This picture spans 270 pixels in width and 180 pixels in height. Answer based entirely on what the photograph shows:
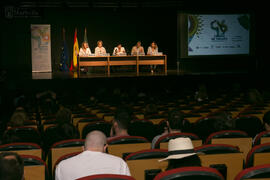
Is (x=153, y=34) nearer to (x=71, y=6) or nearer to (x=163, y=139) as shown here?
(x=71, y=6)

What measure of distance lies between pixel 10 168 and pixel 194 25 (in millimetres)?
15284

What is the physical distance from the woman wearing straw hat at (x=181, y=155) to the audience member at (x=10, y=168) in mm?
987

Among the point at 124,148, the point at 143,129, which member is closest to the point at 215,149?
the point at 124,148

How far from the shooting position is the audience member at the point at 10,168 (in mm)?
2277

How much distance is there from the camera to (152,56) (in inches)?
609

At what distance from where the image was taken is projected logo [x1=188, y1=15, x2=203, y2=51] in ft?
55.2

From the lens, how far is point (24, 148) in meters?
3.83

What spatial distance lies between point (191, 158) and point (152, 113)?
4703 millimetres

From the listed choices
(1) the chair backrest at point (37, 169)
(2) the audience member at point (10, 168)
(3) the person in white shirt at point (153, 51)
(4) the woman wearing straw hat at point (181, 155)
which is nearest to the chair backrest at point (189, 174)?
(4) the woman wearing straw hat at point (181, 155)

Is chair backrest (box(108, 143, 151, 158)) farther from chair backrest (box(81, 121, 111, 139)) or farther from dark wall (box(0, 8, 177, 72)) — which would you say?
dark wall (box(0, 8, 177, 72))

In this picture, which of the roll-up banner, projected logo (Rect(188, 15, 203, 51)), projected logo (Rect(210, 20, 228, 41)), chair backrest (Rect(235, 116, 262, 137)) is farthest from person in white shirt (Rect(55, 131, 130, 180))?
the roll-up banner

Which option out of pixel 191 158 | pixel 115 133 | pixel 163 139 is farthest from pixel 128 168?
pixel 115 133

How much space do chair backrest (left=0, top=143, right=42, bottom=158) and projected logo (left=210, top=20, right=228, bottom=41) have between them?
1411 cm

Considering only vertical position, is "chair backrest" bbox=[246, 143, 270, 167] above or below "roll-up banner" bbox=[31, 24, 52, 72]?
below
